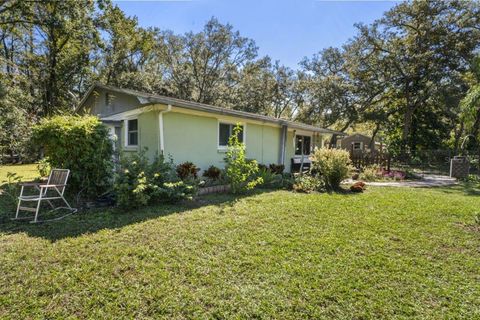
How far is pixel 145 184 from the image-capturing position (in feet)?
19.7

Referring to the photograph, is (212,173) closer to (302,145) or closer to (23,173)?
(302,145)

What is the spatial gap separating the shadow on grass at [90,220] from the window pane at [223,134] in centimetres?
372

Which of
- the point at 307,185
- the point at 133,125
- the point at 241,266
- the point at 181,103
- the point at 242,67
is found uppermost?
the point at 242,67

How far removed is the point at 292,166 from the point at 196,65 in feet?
60.7

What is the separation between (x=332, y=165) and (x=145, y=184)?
5.90 m

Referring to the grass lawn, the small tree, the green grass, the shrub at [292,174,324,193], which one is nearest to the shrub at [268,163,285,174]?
the shrub at [292,174,324,193]

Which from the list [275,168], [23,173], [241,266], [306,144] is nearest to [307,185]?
[275,168]

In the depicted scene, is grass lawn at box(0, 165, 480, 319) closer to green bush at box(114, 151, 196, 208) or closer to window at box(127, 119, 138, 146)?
green bush at box(114, 151, 196, 208)

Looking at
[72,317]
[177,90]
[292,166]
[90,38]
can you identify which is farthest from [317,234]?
[177,90]

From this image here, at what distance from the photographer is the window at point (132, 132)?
9.02 meters

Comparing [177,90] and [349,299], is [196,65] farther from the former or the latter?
[349,299]

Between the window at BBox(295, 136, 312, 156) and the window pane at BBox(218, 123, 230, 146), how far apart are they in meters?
5.60

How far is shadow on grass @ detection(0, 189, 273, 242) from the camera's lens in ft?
14.9

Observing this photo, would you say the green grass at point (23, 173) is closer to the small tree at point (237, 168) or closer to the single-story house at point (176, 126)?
the single-story house at point (176, 126)
